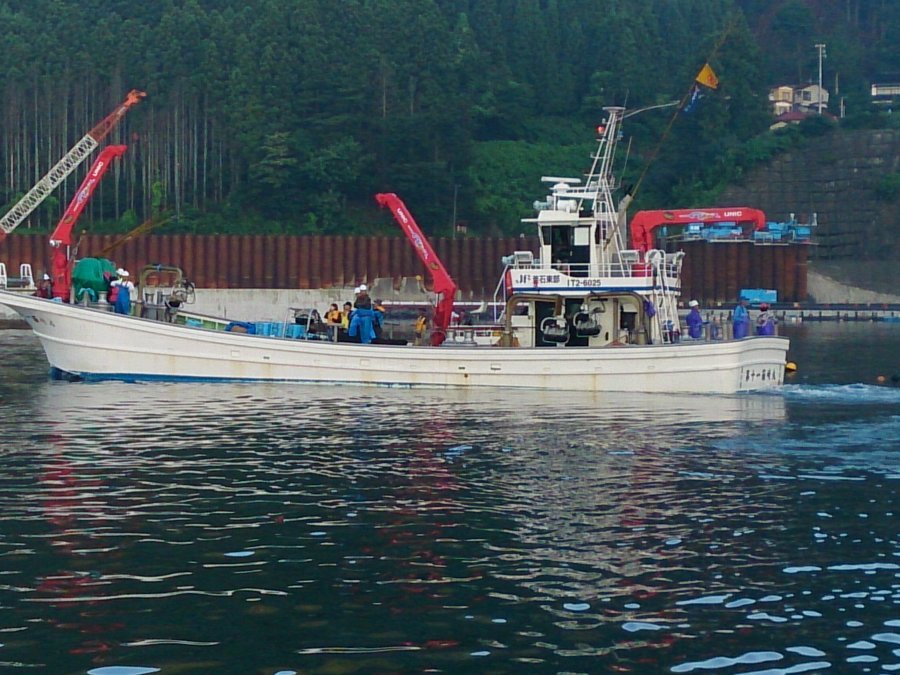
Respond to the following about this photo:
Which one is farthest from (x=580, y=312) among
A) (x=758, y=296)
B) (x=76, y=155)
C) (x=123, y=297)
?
(x=758, y=296)

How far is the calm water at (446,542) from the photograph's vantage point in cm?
1562

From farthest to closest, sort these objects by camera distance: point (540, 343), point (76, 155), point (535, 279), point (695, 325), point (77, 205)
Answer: point (76, 155) → point (77, 205) → point (695, 325) → point (540, 343) → point (535, 279)

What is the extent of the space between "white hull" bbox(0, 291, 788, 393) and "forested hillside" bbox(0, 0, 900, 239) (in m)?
70.0

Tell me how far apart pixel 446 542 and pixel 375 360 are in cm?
2232

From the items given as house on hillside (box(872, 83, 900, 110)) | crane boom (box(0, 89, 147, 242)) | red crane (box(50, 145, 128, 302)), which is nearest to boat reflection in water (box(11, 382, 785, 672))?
red crane (box(50, 145, 128, 302))

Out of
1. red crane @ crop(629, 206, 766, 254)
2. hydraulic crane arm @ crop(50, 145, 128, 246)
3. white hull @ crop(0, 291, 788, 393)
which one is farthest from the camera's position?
hydraulic crane arm @ crop(50, 145, 128, 246)

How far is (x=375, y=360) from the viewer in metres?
42.6

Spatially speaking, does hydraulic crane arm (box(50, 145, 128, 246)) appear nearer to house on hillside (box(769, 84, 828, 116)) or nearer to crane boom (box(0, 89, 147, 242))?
crane boom (box(0, 89, 147, 242))

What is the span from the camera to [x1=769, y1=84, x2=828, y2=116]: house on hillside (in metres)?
182

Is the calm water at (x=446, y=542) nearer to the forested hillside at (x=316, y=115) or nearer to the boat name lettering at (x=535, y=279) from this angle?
the boat name lettering at (x=535, y=279)

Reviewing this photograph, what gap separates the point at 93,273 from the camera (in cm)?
4659

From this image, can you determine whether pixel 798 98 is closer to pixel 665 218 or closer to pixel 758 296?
pixel 758 296

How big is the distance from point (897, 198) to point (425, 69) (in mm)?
44233

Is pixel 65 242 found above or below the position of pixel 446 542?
above
